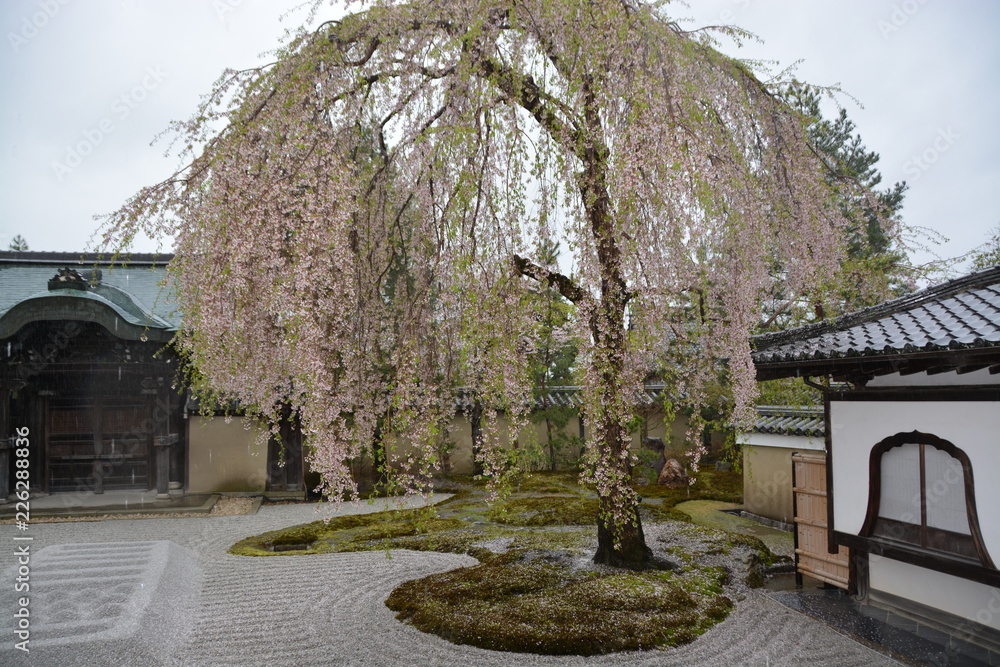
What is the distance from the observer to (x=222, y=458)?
1372 centimetres

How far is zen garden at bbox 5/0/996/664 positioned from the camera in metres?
4.66

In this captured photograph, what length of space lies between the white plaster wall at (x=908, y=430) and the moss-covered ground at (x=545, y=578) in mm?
1559

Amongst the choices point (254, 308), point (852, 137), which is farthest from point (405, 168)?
point (852, 137)

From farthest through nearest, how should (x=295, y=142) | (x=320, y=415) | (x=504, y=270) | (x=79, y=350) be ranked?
(x=79, y=350)
(x=504, y=270)
(x=320, y=415)
(x=295, y=142)

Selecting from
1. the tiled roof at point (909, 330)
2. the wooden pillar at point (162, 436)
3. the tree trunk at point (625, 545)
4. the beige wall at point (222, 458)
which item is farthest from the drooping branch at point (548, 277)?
the wooden pillar at point (162, 436)

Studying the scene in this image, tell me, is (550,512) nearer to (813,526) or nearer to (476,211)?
(813,526)

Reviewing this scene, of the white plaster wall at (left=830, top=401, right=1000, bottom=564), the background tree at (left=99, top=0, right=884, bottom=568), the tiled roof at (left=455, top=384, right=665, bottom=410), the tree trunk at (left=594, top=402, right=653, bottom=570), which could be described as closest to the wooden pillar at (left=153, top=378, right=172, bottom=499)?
the tiled roof at (left=455, top=384, right=665, bottom=410)

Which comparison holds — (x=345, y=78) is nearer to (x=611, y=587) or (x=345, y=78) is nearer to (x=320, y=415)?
(x=320, y=415)

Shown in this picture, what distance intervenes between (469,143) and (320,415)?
237 centimetres

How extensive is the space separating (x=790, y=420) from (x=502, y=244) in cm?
772

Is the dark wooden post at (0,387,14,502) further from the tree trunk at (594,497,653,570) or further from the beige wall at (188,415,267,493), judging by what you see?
the tree trunk at (594,497,653,570)

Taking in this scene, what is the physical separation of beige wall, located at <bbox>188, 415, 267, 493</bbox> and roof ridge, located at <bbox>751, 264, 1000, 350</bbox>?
11.1 m

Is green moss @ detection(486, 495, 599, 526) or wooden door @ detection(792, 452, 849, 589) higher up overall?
wooden door @ detection(792, 452, 849, 589)

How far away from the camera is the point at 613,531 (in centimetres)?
705
